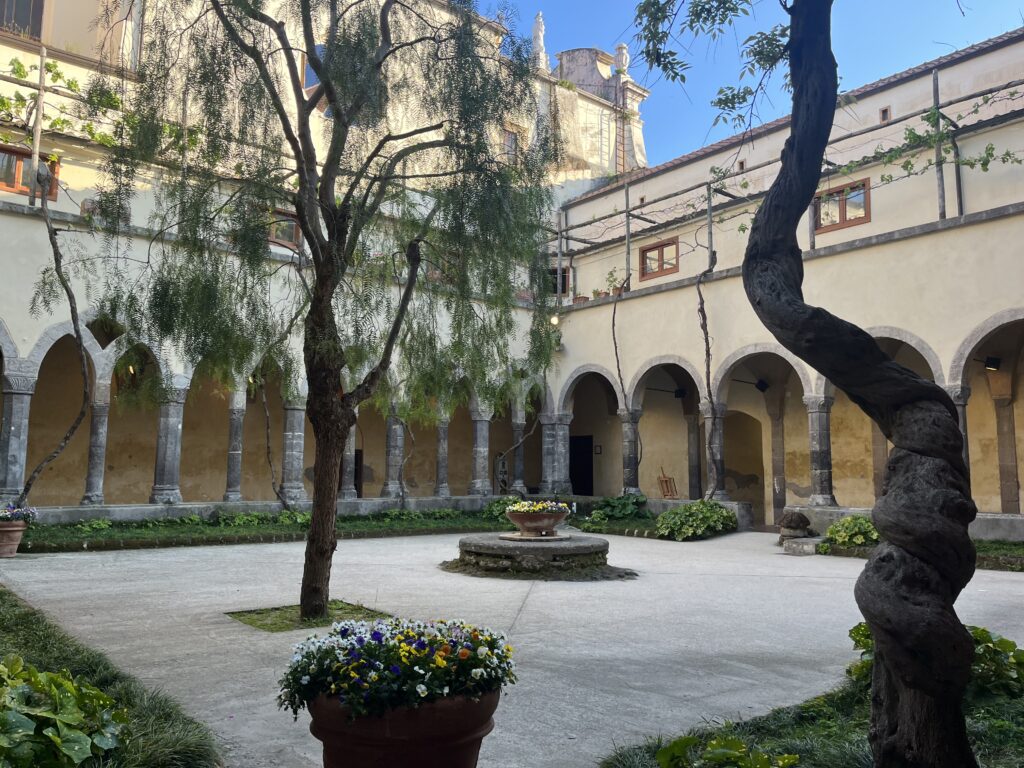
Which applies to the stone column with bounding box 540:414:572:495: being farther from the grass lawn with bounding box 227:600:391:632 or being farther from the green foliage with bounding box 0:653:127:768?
the green foliage with bounding box 0:653:127:768

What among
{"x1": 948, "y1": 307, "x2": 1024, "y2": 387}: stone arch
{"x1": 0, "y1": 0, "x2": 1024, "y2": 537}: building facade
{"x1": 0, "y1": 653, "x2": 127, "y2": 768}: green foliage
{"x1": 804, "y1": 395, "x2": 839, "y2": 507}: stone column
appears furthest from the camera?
{"x1": 804, "y1": 395, "x2": 839, "y2": 507}: stone column

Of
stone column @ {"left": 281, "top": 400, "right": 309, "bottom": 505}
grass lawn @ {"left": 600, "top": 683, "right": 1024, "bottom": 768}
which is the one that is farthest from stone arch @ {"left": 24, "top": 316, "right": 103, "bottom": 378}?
grass lawn @ {"left": 600, "top": 683, "right": 1024, "bottom": 768}

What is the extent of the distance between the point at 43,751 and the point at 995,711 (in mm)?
4294

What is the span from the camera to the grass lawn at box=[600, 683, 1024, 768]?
131 inches

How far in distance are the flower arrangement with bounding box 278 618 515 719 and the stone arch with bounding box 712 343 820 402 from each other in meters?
13.4

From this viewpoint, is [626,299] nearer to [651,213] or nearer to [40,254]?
A: [651,213]

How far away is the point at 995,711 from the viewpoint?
4086 millimetres

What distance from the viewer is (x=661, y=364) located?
18.6 m

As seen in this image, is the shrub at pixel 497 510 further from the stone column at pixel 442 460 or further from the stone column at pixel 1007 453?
the stone column at pixel 1007 453

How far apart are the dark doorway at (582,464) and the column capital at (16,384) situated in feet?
49.2

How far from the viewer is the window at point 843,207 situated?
17.0 meters

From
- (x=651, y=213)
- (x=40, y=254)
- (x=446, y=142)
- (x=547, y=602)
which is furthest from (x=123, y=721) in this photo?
(x=651, y=213)

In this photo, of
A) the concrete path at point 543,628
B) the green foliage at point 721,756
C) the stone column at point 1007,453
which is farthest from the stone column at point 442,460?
the green foliage at point 721,756

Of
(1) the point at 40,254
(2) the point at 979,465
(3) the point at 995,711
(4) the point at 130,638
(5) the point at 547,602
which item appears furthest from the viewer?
(2) the point at 979,465
